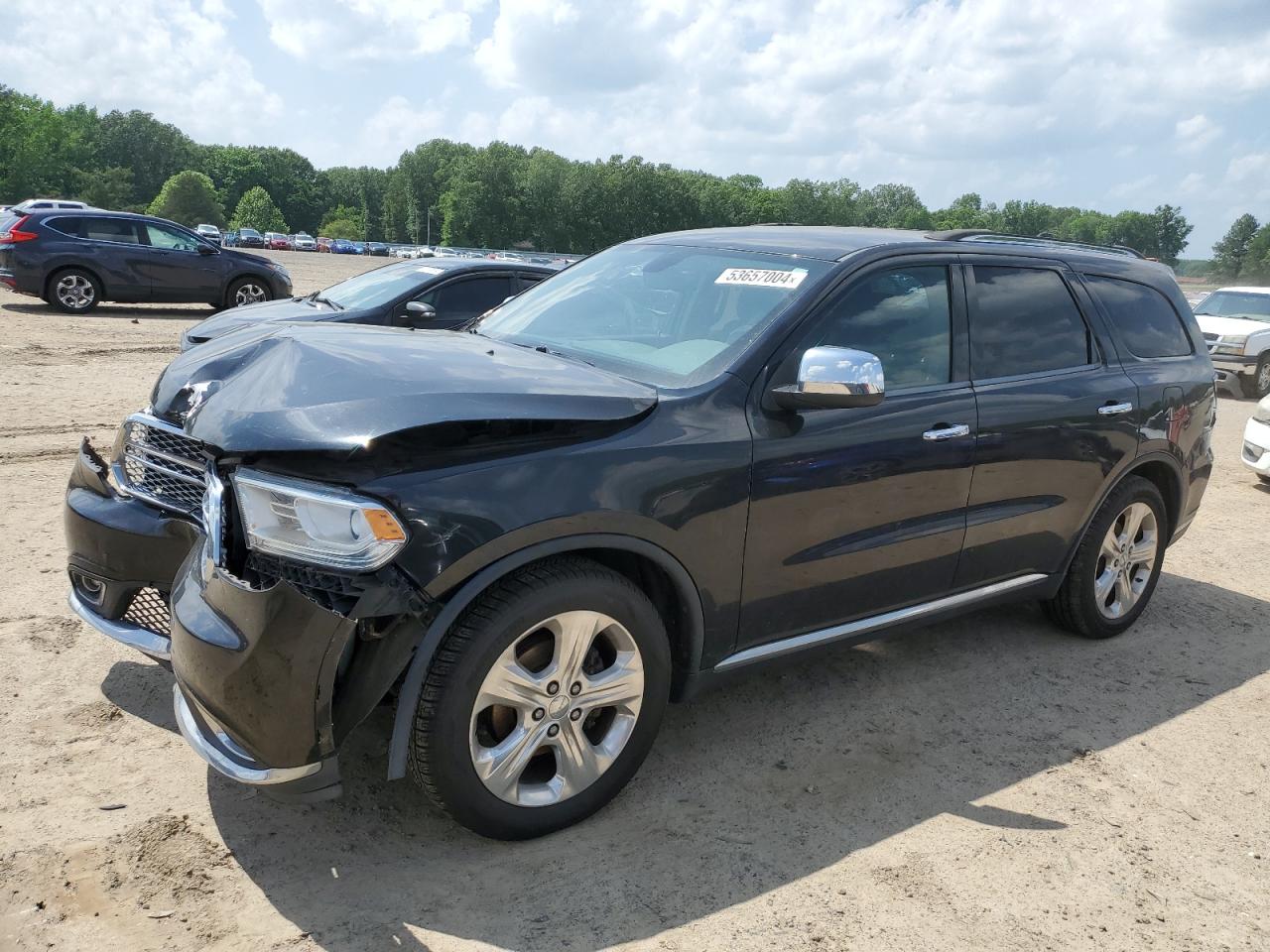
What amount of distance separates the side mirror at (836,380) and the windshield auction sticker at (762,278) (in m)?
0.48

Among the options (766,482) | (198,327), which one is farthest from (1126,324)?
(198,327)

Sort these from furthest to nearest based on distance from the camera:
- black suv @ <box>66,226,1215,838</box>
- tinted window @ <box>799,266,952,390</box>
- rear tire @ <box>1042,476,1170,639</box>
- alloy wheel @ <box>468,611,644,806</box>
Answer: rear tire @ <box>1042,476,1170,639</box> → tinted window @ <box>799,266,952,390</box> → alloy wheel @ <box>468,611,644,806</box> → black suv @ <box>66,226,1215,838</box>

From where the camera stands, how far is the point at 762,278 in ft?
12.1

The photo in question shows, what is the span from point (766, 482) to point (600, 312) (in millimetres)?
1161

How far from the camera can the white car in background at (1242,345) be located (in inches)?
619

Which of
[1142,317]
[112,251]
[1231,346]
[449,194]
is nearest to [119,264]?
[112,251]

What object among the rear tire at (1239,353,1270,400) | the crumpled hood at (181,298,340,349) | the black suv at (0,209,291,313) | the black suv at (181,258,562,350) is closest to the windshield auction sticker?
the black suv at (181,258,562,350)

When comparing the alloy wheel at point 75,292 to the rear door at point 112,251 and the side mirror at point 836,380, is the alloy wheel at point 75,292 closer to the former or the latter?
the rear door at point 112,251

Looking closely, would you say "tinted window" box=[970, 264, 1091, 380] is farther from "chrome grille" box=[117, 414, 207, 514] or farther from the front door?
"chrome grille" box=[117, 414, 207, 514]

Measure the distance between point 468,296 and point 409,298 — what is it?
21.9 inches

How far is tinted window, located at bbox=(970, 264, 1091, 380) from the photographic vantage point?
407 centimetres

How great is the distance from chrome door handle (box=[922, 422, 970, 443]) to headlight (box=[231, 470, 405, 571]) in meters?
2.08

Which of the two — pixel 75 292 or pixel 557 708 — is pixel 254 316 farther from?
pixel 75 292

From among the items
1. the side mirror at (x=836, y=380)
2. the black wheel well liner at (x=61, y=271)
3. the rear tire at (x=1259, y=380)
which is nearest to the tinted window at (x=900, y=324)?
the side mirror at (x=836, y=380)
